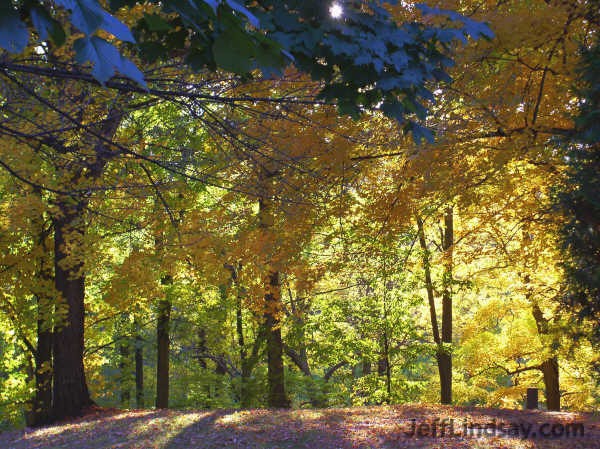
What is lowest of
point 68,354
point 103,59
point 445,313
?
point 68,354

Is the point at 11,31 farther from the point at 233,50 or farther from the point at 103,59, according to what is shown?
the point at 233,50

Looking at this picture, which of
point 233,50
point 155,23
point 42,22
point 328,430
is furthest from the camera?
point 328,430

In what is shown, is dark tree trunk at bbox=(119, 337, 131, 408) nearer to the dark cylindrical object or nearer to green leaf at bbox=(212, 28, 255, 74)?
the dark cylindrical object

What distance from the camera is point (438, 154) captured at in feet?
19.8

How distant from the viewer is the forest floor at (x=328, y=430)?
253 inches

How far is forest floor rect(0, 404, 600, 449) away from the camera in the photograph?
6418 mm

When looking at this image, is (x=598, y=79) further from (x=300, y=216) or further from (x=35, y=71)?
(x=35, y=71)

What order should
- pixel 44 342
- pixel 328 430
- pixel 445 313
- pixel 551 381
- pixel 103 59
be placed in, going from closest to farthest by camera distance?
pixel 103 59
pixel 328 430
pixel 44 342
pixel 551 381
pixel 445 313

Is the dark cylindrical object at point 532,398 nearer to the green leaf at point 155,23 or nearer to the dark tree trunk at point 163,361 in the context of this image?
the dark tree trunk at point 163,361

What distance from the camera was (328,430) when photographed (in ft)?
23.9

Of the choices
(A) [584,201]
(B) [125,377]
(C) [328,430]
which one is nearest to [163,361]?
(B) [125,377]

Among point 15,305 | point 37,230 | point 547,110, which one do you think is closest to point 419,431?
point 547,110

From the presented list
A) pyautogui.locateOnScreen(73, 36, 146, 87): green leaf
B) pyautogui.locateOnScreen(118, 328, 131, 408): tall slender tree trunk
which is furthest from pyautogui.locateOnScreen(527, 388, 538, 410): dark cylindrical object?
pyautogui.locateOnScreen(118, 328, 131, 408): tall slender tree trunk

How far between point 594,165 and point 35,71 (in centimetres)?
577
